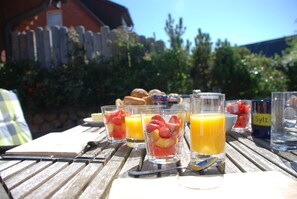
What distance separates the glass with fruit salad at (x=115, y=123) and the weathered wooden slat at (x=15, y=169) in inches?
16.2

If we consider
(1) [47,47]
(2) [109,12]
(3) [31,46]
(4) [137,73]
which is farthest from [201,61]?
(2) [109,12]

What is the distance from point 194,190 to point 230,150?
49 centimetres

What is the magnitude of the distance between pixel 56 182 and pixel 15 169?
0.22m

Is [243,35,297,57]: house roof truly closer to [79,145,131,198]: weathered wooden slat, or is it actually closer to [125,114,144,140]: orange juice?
[125,114,144,140]: orange juice

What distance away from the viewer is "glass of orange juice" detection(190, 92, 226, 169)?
3.00ft

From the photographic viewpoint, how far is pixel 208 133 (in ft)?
3.04

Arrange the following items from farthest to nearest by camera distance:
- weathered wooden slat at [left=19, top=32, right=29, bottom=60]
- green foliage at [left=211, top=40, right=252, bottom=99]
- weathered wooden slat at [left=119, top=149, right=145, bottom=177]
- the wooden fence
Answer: weathered wooden slat at [left=19, top=32, right=29, bottom=60]
the wooden fence
green foliage at [left=211, top=40, right=252, bottom=99]
weathered wooden slat at [left=119, top=149, right=145, bottom=177]

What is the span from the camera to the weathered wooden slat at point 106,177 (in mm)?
686

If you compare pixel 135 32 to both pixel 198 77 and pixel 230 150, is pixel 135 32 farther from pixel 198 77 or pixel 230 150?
pixel 230 150

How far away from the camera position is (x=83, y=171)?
34.2 inches

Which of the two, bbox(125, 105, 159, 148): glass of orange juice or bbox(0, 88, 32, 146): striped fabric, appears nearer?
bbox(125, 105, 159, 148): glass of orange juice

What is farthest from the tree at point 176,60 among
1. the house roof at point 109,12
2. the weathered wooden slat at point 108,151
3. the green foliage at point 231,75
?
the house roof at point 109,12

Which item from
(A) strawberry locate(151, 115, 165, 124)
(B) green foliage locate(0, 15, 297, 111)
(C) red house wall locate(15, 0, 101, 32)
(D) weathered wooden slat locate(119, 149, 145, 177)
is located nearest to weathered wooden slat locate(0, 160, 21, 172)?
(D) weathered wooden slat locate(119, 149, 145, 177)

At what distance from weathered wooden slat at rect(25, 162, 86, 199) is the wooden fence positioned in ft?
15.3
